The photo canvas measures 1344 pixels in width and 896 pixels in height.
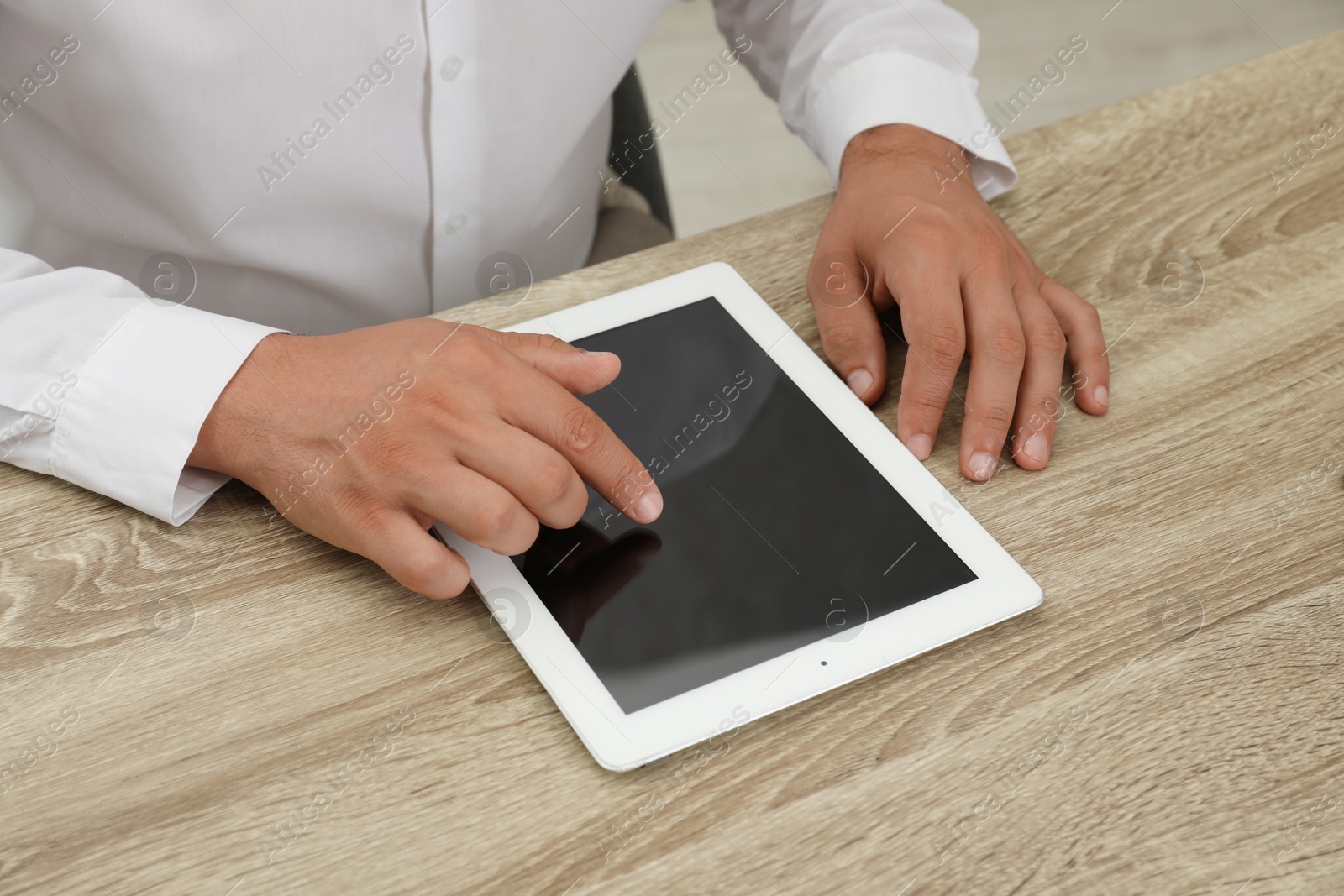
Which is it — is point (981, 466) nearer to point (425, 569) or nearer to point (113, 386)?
point (425, 569)

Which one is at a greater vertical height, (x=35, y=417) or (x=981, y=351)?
(x=35, y=417)

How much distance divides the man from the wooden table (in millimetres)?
43

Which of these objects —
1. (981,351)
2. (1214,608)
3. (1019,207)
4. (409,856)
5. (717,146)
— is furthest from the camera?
(717,146)

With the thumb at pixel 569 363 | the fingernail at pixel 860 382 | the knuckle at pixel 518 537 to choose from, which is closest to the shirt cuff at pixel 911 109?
the fingernail at pixel 860 382

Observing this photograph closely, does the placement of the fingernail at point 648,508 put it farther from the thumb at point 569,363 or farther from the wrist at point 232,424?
the wrist at point 232,424

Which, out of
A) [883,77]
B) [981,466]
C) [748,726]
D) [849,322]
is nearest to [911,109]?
[883,77]

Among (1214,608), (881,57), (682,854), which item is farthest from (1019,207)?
(682,854)

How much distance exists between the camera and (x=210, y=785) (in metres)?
0.52

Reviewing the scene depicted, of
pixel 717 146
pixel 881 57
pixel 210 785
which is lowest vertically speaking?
pixel 717 146

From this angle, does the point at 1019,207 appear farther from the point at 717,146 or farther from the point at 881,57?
the point at 717,146

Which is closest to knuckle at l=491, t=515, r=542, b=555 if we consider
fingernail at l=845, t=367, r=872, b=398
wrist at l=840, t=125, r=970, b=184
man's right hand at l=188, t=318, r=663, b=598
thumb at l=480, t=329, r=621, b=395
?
man's right hand at l=188, t=318, r=663, b=598

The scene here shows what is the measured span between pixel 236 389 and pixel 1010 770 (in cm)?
52

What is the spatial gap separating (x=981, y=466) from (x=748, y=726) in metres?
0.26

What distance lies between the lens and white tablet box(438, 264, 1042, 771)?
557mm
